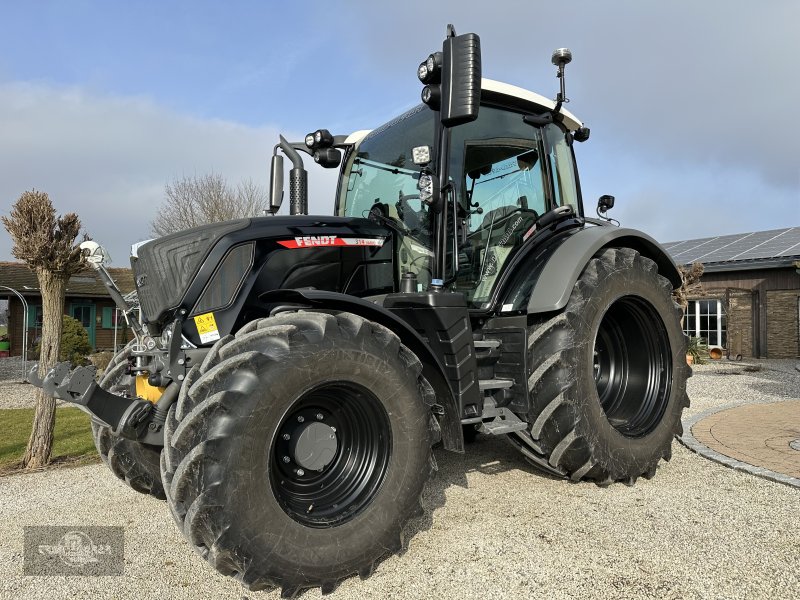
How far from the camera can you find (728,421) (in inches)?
266

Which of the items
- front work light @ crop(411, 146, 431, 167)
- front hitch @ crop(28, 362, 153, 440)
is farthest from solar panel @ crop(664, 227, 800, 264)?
front hitch @ crop(28, 362, 153, 440)

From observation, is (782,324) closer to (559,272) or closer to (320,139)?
(559,272)

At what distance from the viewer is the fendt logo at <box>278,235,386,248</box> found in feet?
11.4

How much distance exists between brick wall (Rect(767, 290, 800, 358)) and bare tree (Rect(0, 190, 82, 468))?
18.3 m

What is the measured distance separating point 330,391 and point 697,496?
2722 millimetres

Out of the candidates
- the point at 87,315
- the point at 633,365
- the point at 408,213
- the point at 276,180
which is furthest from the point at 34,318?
the point at 633,365

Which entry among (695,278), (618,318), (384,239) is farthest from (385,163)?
(695,278)

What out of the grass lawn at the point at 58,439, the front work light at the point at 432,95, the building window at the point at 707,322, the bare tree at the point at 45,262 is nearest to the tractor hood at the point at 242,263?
the front work light at the point at 432,95

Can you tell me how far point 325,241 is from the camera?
3.63 metres

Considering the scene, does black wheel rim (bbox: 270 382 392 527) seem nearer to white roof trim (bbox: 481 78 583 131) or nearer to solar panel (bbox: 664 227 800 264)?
white roof trim (bbox: 481 78 583 131)

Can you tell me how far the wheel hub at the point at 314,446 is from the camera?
9.48 ft

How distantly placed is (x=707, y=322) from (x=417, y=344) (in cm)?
1863

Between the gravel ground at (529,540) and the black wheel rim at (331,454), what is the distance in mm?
373

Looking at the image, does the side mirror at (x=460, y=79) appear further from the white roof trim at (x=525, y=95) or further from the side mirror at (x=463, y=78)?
the white roof trim at (x=525, y=95)
